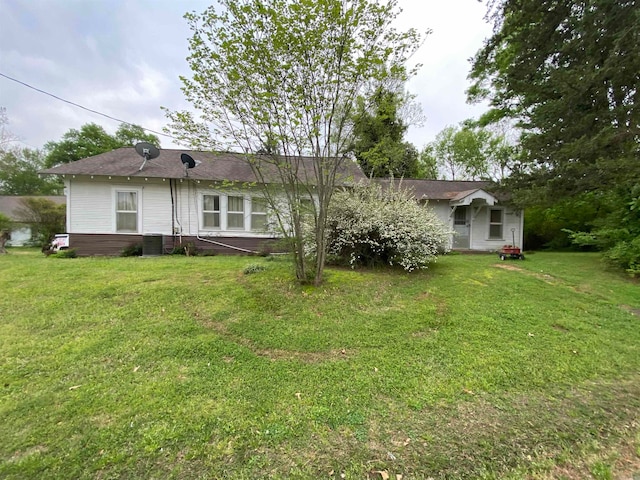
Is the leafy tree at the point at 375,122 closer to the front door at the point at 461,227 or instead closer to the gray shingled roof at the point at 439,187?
the gray shingled roof at the point at 439,187

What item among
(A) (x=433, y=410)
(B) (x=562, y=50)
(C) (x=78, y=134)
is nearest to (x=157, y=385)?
(A) (x=433, y=410)

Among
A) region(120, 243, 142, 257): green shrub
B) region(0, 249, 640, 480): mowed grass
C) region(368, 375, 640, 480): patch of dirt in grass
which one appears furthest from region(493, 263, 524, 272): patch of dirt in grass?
region(120, 243, 142, 257): green shrub

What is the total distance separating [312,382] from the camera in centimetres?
273

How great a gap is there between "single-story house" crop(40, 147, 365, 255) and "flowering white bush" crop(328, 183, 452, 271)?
3.54 metres

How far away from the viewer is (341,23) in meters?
4.13

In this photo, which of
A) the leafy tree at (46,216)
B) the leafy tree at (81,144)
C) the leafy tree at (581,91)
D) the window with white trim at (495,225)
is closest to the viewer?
the leafy tree at (581,91)

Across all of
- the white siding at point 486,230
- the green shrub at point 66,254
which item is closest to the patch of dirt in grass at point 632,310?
the white siding at point 486,230

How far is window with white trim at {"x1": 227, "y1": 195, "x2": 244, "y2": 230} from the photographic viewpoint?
11.0 m

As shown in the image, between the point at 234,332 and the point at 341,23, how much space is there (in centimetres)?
484

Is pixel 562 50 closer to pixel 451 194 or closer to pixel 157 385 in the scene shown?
pixel 451 194

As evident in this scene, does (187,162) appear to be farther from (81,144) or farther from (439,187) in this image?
(81,144)

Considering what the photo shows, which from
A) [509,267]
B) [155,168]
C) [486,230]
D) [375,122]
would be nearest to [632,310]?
[509,267]

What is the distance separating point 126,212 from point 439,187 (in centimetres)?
1420

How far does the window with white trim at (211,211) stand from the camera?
35.5 feet
